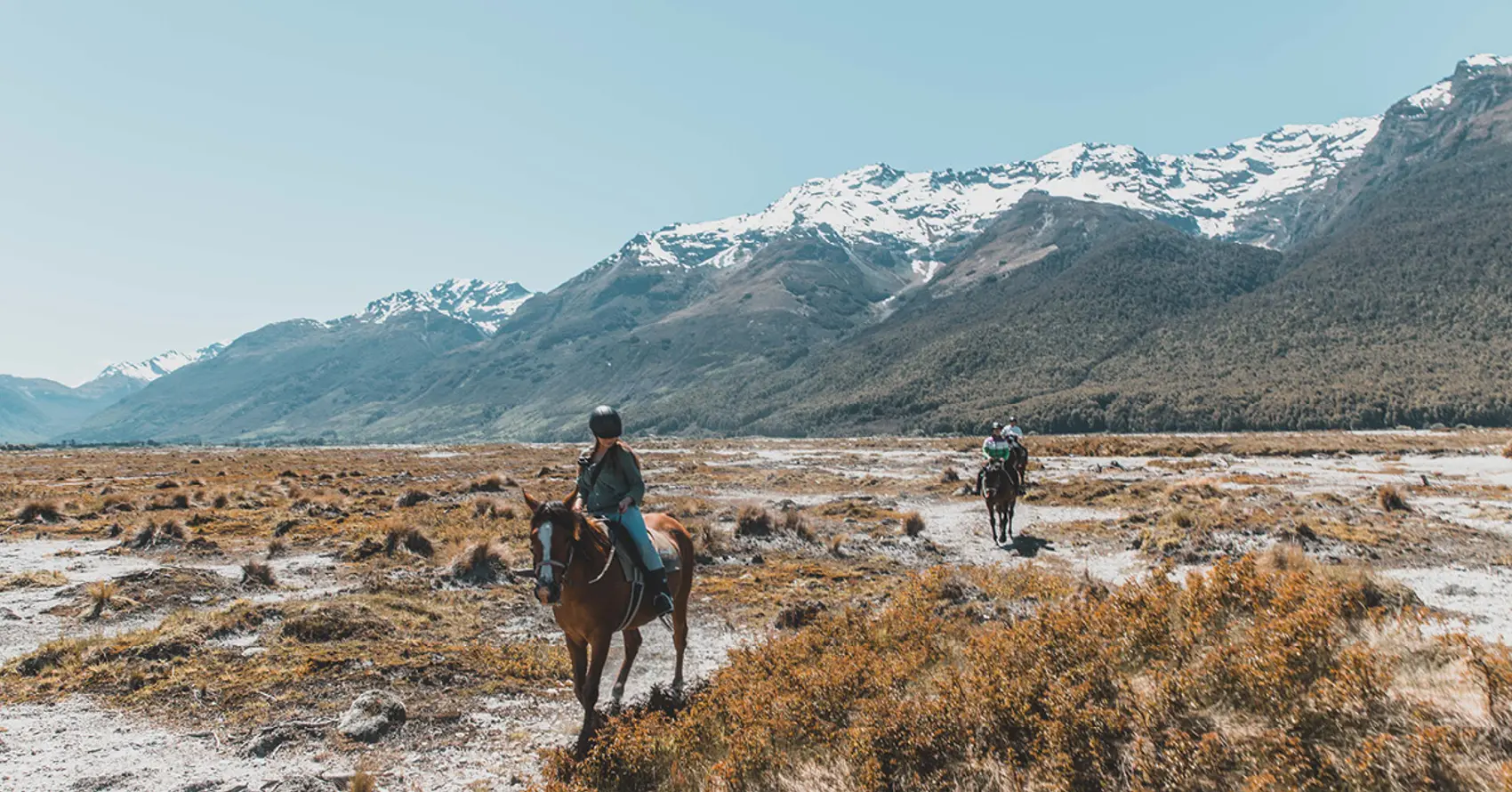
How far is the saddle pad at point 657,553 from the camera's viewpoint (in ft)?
24.7

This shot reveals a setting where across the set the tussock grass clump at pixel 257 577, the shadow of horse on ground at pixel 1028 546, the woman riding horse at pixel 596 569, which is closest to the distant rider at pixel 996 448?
the shadow of horse on ground at pixel 1028 546

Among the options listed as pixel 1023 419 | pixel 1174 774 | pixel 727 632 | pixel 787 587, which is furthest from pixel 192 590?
pixel 1023 419

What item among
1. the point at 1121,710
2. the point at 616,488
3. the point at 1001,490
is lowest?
the point at 1001,490

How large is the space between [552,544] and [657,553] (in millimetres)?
1645

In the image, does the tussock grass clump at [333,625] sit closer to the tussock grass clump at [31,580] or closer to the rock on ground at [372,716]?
the rock on ground at [372,716]

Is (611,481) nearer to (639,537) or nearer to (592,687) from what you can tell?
(639,537)

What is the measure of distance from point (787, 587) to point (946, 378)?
193 meters

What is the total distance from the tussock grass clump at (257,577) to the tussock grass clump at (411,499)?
12.9m

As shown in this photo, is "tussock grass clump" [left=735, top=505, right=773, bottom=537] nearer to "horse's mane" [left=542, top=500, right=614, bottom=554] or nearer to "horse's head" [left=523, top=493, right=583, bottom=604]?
"horse's mane" [left=542, top=500, right=614, bottom=554]

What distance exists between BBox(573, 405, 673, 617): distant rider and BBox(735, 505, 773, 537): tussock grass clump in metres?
13.2

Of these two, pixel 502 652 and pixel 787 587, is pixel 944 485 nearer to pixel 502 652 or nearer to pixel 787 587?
pixel 787 587

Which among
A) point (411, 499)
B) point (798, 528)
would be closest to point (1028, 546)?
point (798, 528)

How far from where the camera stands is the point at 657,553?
7.96 m

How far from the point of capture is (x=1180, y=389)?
137 metres
